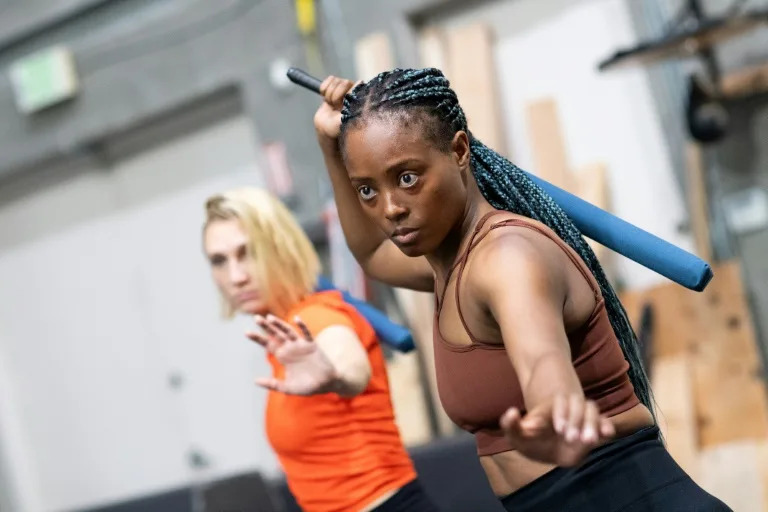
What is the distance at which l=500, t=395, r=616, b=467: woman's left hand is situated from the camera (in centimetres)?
93

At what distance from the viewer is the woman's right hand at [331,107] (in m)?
1.48

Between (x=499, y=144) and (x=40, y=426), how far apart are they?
291 centimetres

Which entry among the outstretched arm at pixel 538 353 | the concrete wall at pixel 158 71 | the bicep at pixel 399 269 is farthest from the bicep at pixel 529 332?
the concrete wall at pixel 158 71

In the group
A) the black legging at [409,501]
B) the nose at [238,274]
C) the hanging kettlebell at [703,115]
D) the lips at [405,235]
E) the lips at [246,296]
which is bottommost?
the black legging at [409,501]

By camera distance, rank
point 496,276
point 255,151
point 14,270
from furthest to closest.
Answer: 1. point 14,270
2. point 255,151
3. point 496,276

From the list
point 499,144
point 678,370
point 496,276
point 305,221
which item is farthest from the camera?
point 305,221

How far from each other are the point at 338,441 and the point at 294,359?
0.28 m

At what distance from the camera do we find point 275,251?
1.97 meters

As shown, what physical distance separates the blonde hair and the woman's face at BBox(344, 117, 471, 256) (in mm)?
750

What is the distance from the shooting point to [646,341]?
3514 mm

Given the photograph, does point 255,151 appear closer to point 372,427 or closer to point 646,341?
point 646,341

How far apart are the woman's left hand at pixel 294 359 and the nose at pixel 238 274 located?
0.36m

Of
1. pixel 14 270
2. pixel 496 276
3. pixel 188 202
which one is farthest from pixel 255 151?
pixel 496 276

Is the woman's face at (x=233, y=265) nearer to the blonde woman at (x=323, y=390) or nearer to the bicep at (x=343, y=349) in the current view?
the blonde woman at (x=323, y=390)
